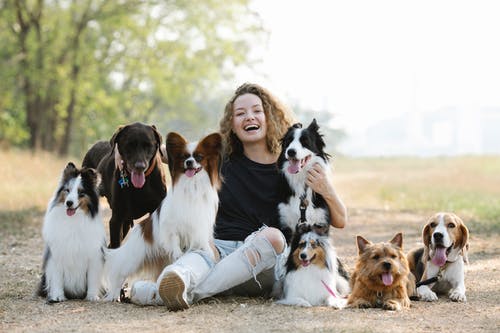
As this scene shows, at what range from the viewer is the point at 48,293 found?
581 centimetres

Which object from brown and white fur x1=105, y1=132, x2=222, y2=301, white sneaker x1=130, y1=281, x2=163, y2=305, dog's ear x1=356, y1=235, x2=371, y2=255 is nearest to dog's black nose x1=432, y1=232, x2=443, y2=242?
dog's ear x1=356, y1=235, x2=371, y2=255

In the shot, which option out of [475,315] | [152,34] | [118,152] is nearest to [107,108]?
[152,34]

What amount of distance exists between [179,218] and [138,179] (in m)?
0.84

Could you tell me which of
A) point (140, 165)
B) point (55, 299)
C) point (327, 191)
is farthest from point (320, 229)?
point (55, 299)

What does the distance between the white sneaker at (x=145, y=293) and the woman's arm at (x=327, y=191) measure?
1.48 metres

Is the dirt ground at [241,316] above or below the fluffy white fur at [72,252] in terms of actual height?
below

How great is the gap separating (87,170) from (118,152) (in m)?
0.70

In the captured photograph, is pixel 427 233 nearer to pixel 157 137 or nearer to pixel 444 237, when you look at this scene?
pixel 444 237

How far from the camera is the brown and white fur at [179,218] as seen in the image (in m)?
5.45

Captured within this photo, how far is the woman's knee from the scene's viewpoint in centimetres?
567

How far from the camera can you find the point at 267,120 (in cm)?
647

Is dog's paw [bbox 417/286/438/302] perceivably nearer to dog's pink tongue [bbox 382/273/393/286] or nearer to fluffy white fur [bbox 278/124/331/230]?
dog's pink tongue [bbox 382/273/393/286]

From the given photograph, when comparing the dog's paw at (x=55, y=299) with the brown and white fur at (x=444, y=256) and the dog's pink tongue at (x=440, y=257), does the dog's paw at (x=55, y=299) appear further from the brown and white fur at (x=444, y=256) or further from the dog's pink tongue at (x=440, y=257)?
the dog's pink tongue at (x=440, y=257)

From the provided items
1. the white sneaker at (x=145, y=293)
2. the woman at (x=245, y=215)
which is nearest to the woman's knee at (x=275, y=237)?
the woman at (x=245, y=215)
